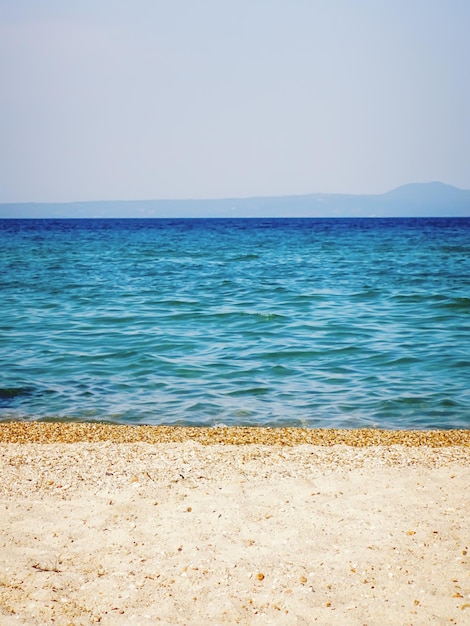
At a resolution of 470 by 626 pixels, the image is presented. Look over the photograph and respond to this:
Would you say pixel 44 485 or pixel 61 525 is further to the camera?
pixel 44 485

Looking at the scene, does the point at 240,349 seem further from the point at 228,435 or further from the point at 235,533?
the point at 235,533

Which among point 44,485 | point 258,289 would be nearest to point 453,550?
point 44,485

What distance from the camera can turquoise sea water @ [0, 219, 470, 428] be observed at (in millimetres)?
9906

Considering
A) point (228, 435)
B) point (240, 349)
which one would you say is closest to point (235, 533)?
point (228, 435)

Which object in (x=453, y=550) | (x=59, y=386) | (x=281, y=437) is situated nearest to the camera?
(x=453, y=550)

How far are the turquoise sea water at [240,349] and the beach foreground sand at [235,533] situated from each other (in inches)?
90.6

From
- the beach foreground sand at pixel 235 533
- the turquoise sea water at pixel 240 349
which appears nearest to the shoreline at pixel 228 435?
the beach foreground sand at pixel 235 533

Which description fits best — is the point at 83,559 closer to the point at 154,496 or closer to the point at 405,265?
the point at 154,496

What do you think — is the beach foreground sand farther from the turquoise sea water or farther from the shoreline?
the turquoise sea water

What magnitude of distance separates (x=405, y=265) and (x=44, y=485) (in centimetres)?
2662

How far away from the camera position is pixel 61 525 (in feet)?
17.8

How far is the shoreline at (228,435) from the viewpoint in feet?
25.8

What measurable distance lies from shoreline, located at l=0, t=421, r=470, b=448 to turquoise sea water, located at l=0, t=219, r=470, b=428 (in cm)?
67

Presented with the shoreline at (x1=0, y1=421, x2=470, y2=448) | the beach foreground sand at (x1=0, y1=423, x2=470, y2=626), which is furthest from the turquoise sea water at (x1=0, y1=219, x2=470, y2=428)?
the beach foreground sand at (x1=0, y1=423, x2=470, y2=626)
